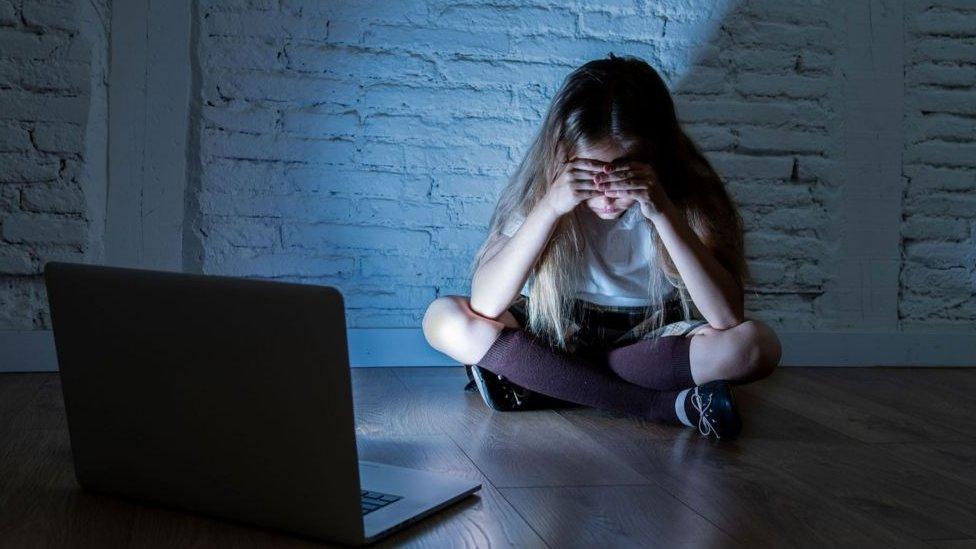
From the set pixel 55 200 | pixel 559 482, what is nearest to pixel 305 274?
pixel 55 200

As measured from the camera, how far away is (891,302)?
262 cm

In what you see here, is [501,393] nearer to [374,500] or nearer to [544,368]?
[544,368]

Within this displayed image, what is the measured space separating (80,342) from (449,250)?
1260 millimetres

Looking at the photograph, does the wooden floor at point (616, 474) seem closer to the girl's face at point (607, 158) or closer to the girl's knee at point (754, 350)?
the girl's knee at point (754, 350)

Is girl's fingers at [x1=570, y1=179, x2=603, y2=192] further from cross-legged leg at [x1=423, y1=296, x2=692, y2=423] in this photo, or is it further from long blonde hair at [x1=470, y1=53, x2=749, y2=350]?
cross-legged leg at [x1=423, y1=296, x2=692, y2=423]

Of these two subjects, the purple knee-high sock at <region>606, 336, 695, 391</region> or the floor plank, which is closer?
the floor plank

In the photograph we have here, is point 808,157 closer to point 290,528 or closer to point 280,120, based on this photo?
point 280,120

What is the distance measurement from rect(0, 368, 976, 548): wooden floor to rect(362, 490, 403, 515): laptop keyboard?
6cm

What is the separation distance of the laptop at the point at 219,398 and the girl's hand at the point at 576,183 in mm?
658

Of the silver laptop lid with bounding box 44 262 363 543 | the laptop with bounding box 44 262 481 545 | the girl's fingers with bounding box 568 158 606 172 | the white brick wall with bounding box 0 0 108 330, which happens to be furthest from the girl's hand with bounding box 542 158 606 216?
the white brick wall with bounding box 0 0 108 330

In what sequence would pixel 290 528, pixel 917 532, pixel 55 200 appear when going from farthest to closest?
1. pixel 55 200
2. pixel 917 532
3. pixel 290 528

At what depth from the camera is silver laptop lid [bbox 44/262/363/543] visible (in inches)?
40.0

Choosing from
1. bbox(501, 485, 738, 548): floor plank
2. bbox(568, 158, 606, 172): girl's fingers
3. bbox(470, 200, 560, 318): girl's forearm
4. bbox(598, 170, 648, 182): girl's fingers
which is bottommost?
bbox(501, 485, 738, 548): floor plank

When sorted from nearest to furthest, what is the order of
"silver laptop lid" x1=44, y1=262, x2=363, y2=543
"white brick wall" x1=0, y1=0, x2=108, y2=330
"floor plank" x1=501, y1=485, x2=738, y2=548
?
"silver laptop lid" x1=44, y1=262, x2=363, y2=543 < "floor plank" x1=501, y1=485, x2=738, y2=548 < "white brick wall" x1=0, y1=0, x2=108, y2=330
